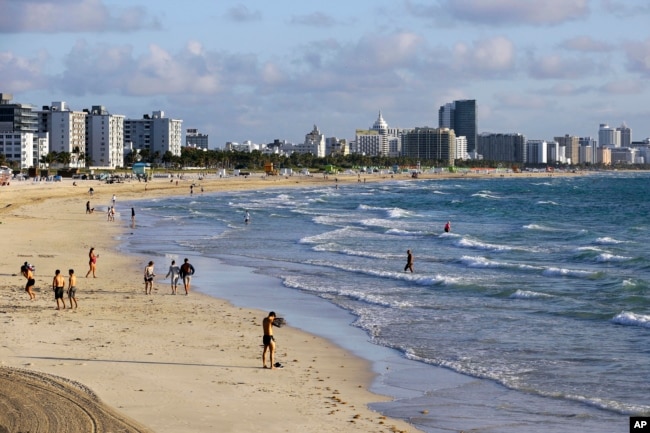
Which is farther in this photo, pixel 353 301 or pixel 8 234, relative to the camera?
pixel 8 234

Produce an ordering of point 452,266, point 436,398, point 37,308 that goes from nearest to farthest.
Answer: point 436,398 → point 37,308 → point 452,266

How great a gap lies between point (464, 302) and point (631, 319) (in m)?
4.72

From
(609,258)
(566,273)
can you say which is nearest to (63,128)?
(609,258)

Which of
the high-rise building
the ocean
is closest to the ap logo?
the ocean

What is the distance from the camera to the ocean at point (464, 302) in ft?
48.6

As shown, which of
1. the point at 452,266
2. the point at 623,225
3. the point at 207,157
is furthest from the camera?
the point at 207,157

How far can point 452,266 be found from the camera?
111ft

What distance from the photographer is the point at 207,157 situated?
650 feet

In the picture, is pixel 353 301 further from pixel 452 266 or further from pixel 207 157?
pixel 207 157

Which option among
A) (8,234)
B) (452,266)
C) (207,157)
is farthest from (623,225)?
(207,157)

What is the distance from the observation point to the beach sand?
12742 mm

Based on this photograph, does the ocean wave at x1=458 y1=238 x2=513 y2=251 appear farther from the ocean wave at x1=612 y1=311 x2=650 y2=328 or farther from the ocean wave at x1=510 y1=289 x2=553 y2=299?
the ocean wave at x1=612 y1=311 x2=650 y2=328

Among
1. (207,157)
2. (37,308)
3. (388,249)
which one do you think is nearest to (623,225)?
(388,249)

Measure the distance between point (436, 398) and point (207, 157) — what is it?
610ft
